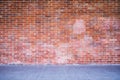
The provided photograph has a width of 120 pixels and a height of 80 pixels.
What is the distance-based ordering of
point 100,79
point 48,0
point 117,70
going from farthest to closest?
point 48,0, point 117,70, point 100,79

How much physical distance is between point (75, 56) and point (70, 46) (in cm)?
38

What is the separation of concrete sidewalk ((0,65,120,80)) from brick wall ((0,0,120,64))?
0.93 ft

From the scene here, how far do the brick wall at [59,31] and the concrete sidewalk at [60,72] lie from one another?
0.93 feet

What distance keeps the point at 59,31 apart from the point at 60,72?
154cm

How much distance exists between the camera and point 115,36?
315 inches

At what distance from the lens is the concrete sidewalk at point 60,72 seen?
21.2 ft

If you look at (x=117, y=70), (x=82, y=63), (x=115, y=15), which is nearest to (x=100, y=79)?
(x=117, y=70)

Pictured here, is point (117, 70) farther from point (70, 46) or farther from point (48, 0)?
point (48, 0)

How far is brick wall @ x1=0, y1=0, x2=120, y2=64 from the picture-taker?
793 centimetres

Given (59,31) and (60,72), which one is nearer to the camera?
(60,72)

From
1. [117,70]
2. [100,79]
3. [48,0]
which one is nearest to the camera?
[100,79]

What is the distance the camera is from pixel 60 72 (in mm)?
7082

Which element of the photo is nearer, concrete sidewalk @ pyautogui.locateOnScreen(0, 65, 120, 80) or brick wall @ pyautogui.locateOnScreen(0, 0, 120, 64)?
concrete sidewalk @ pyautogui.locateOnScreen(0, 65, 120, 80)

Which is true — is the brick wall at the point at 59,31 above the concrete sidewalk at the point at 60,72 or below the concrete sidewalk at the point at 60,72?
above
